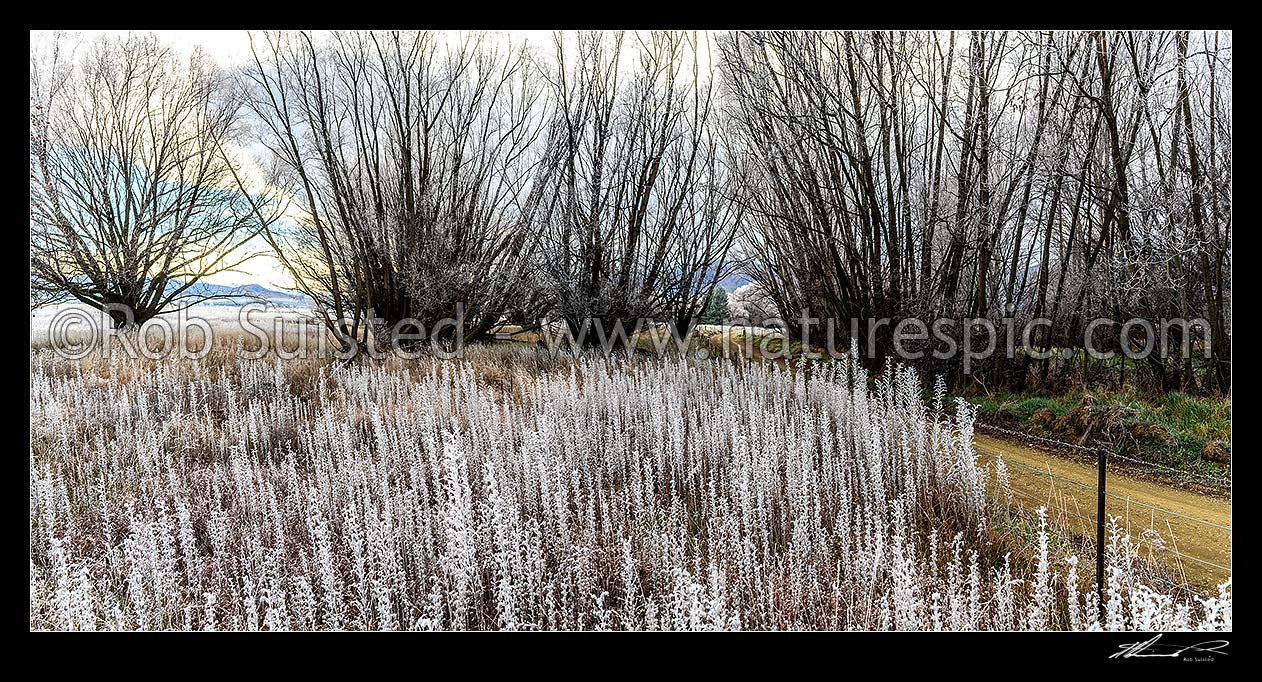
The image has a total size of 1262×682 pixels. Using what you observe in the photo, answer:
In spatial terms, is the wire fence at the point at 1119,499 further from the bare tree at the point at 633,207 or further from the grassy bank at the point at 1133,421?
the bare tree at the point at 633,207

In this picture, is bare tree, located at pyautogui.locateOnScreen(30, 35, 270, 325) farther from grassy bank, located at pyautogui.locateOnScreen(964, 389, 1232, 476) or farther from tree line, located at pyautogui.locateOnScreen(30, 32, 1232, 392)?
→ grassy bank, located at pyautogui.locateOnScreen(964, 389, 1232, 476)

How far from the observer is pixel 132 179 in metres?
3.52

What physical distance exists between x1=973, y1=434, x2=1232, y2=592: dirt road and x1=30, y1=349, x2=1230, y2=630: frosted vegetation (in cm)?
19

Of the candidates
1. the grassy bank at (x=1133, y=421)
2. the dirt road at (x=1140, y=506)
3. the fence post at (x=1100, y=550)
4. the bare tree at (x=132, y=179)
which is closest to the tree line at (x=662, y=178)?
the bare tree at (x=132, y=179)

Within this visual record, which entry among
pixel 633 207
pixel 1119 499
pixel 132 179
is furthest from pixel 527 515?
pixel 132 179

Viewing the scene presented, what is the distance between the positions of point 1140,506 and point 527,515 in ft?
9.40

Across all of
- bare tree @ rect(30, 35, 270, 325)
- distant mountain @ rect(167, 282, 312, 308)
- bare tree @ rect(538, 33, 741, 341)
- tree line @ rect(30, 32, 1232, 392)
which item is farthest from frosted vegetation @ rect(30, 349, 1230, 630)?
bare tree @ rect(538, 33, 741, 341)

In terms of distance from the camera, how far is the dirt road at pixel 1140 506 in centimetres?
238

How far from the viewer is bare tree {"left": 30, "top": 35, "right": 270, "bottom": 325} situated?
313cm

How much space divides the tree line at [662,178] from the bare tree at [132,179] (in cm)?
1
